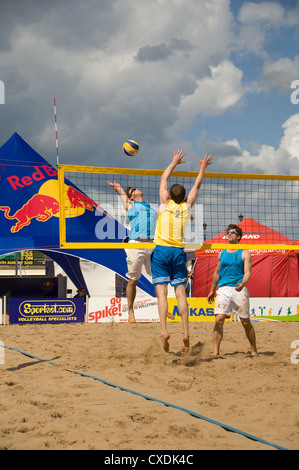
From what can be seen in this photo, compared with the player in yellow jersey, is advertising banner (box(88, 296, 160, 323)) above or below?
below

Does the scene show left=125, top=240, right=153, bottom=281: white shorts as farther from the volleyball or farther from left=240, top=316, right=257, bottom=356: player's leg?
left=240, top=316, right=257, bottom=356: player's leg

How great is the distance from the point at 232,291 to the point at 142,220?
158cm

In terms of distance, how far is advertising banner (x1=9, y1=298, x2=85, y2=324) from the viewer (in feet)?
42.9

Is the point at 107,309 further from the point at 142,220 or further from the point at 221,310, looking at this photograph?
the point at 221,310

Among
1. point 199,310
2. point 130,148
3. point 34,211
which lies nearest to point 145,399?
point 130,148

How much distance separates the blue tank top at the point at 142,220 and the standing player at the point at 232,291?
1.07 metres

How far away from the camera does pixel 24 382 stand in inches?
197

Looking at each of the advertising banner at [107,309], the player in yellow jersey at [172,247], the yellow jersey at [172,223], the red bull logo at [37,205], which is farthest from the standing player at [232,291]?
the red bull logo at [37,205]

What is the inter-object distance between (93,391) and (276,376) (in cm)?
194

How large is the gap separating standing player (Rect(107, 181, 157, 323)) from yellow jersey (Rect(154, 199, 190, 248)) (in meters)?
0.83

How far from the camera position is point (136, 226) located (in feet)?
22.3

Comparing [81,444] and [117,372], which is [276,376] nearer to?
[117,372]

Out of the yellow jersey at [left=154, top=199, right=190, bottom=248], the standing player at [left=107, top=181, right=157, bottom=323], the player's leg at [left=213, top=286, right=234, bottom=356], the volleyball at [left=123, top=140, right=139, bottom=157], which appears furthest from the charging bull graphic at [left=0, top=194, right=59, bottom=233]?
the yellow jersey at [left=154, top=199, right=190, bottom=248]

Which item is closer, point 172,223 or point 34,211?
point 172,223
